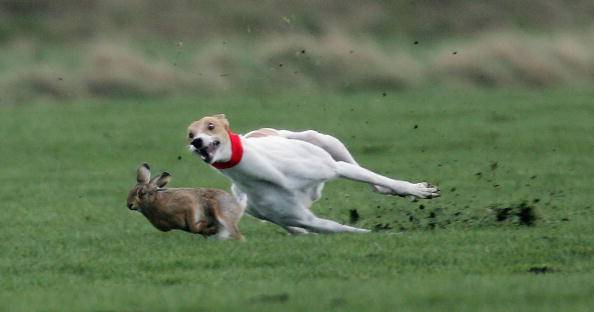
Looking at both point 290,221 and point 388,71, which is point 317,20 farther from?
point 290,221

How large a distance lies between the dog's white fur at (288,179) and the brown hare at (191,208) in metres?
0.15

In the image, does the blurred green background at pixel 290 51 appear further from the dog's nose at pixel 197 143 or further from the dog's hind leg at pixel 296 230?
the dog's nose at pixel 197 143

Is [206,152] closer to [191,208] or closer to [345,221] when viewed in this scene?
[191,208]

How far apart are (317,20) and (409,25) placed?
4.93 meters

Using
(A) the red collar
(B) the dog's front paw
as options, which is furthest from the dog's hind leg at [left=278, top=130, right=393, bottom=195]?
(A) the red collar

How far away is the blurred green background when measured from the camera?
→ 3106cm

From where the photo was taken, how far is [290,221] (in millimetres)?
11688

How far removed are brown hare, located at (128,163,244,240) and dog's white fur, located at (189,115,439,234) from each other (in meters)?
0.15

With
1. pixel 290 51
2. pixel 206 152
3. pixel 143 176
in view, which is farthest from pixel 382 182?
pixel 290 51

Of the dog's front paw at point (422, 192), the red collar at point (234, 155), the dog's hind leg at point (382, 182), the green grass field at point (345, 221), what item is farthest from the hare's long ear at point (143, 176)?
the dog's front paw at point (422, 192)

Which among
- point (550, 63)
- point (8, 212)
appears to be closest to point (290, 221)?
point (8, 212)

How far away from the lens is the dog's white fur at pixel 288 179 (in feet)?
37.1

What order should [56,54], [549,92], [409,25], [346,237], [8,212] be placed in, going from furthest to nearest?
[409,25] → [56,54] → [549,92] → [8,212] → [346,237]

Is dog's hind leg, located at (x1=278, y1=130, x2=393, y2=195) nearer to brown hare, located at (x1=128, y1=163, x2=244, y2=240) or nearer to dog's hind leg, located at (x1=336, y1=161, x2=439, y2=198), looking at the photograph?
dog's hind leg, located at (x1=336, y1=161, x2=439, y2=198)
